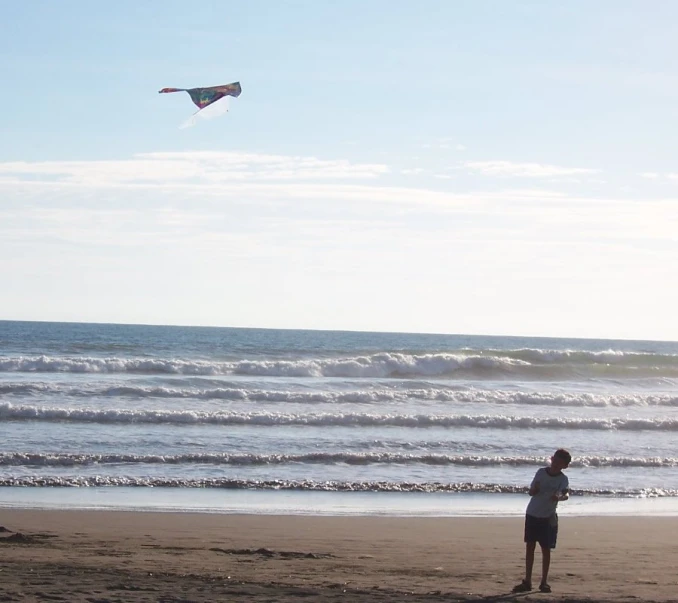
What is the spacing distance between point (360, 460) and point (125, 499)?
193 inches

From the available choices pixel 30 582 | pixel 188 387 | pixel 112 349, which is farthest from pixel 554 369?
pixel 30 582

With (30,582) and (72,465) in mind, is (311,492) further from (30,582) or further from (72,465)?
(30,582)

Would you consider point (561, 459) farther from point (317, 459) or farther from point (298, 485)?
point (317, 459)

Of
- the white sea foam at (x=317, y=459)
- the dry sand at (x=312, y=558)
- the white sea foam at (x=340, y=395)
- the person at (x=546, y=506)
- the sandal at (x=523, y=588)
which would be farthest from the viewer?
the white sea foam at (x=340, y=395)

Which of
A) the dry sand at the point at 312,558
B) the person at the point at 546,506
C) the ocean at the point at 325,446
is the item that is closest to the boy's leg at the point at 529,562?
the person at the point at 546,506

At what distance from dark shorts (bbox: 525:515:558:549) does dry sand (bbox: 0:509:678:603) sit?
0.38 meters

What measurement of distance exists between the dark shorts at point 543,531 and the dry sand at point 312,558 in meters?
0.38


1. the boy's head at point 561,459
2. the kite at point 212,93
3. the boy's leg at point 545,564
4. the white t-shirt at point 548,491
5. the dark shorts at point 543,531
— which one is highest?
the kite at point 212,93

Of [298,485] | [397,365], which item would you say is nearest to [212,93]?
[298,485]

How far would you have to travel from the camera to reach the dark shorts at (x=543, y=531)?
7965 millimetres

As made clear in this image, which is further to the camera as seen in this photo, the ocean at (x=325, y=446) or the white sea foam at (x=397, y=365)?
the white sea foam at (x=397, y=365)

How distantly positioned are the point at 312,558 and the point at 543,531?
230cm

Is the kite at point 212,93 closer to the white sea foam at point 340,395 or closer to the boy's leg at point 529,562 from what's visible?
the boy's leg at point 529,562

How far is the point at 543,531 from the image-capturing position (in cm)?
797
